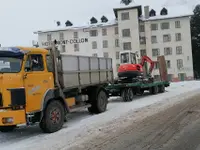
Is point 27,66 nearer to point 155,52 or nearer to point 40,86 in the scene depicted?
point 40,86

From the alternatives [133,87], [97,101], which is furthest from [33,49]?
[133,87]

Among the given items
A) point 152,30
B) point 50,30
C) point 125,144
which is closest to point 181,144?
point 125,144

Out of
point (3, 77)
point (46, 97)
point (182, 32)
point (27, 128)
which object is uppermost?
point (182, 32)

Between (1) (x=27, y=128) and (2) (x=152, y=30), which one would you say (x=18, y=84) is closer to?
(1) (x=27, y=128)

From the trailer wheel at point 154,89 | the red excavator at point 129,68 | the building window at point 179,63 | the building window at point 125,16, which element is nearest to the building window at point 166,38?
the building window at point 179,63

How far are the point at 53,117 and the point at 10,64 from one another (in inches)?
87.4

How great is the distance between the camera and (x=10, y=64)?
1001cm

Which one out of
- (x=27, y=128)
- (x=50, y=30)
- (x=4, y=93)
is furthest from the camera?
(x=50, y=30)

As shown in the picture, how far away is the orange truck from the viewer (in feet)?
31.6

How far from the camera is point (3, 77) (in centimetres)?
962

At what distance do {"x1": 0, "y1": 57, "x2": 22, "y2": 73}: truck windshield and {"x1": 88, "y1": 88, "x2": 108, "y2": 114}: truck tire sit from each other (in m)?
5.24

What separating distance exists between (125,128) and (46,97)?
2.69 m

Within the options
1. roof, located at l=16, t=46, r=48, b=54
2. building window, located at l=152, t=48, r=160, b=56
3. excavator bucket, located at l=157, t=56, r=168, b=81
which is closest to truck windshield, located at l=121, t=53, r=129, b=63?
excavator bucket, located at l=157, t=56, r=168, b=81

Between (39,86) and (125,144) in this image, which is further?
(39,86)
